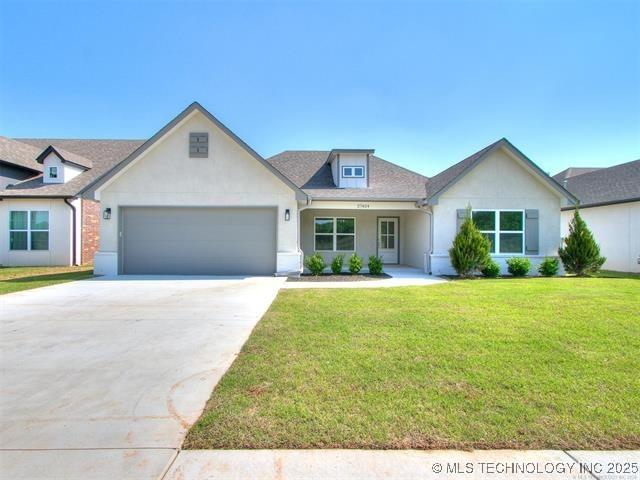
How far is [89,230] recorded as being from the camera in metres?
16.8

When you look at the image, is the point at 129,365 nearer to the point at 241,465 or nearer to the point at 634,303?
the point at 241,465

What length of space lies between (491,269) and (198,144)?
1217cm

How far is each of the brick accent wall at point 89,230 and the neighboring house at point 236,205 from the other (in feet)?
15.5

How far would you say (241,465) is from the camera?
2.43m

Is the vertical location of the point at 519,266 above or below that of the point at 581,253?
below

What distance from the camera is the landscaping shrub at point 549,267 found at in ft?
42.5

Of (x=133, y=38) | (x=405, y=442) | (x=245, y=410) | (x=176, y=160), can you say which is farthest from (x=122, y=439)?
(x=133, y=38)

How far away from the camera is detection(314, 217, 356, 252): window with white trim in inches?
661

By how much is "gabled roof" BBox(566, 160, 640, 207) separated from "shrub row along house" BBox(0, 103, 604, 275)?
4.97 meters

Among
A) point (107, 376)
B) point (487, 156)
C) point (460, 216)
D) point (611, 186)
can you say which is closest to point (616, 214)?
point (611, 186)

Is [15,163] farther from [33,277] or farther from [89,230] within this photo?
A: [33,277]

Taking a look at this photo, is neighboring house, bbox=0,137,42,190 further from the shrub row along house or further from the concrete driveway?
the concrete driveway

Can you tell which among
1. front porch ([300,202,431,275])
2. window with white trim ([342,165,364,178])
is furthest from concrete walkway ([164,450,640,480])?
window with white trim ([342,165,364,178])

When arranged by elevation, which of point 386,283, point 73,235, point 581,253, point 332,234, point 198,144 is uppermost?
point 198,144
